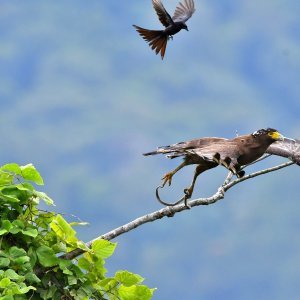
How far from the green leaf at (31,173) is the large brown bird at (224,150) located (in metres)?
0.80

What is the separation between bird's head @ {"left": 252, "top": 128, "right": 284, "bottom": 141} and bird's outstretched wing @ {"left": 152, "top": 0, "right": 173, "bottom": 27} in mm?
3572

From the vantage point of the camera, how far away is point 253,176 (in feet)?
20.5

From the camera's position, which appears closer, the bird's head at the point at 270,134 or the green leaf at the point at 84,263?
the green leaf at the point at 84,263

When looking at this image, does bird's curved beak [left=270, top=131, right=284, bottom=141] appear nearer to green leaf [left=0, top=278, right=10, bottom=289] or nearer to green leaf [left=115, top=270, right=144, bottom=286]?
green leaf [left=115, top=270, right=144, bottom=286]

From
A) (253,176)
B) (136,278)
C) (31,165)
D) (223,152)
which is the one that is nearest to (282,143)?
(253,176)

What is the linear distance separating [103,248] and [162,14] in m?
4.42

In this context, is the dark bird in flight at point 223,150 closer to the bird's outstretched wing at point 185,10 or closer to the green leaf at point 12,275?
the green leaf at point 12,275

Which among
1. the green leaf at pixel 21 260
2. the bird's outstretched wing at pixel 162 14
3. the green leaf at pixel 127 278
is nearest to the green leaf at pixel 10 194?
the green leaf at pixel 21 260

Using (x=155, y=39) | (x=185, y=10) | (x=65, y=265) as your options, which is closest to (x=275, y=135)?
(x=65, y=265)

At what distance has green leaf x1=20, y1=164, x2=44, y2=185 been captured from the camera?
4.64 meters

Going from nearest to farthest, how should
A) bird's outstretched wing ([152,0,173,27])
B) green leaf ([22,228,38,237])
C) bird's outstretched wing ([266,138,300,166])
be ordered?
green leaf ([22,228,38,237]) < bird's outstretched wing ([266,138,300,166]) < bird's outstretched wing ([152,0,173,27])

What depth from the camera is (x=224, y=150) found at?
4992 mm

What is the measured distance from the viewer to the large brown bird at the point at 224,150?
4.91m

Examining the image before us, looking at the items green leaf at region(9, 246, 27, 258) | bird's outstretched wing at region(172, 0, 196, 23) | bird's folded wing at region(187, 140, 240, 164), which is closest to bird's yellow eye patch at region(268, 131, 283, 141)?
bird's folded wing at region(187, 140, 240, 164)
